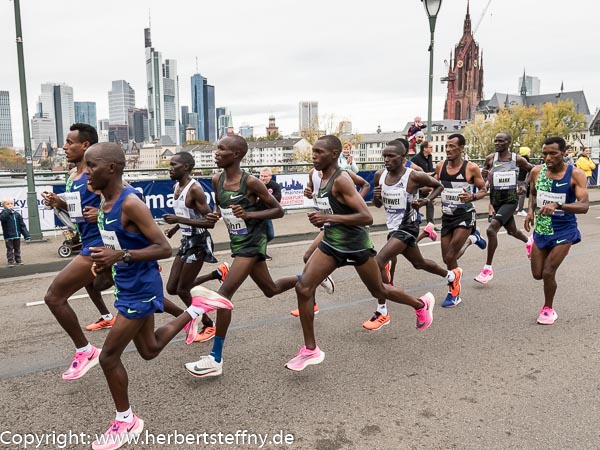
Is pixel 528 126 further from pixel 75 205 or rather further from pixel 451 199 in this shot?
pixel 75 205

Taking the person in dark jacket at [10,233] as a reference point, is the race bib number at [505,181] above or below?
above

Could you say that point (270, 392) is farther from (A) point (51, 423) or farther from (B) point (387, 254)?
(B) point (387, 254)

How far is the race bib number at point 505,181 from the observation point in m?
7.93

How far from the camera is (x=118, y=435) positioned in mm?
3258

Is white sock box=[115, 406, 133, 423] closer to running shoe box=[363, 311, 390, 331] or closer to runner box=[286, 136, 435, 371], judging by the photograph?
runner box=[286, 136, 435, 371]

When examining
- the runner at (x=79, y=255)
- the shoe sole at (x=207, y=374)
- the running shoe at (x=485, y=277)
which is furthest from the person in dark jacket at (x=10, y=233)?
the running shoe at (x=485, y=277)

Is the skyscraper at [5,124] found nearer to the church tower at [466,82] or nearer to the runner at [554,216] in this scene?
the church tower at [466,82]

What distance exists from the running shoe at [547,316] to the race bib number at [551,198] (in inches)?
40.5

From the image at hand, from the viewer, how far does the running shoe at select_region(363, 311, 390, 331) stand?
5.36m

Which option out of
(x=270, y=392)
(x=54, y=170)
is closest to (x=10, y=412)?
(x=270, y=392)

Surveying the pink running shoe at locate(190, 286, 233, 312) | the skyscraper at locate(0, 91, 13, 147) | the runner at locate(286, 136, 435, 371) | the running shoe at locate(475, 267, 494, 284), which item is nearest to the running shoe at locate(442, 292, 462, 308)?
the running shoe at locate(475, 267, 494, 284)

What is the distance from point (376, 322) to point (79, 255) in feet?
9.57

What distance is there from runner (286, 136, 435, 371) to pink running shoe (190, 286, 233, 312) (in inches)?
25.7

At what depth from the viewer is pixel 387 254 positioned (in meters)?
5.61
